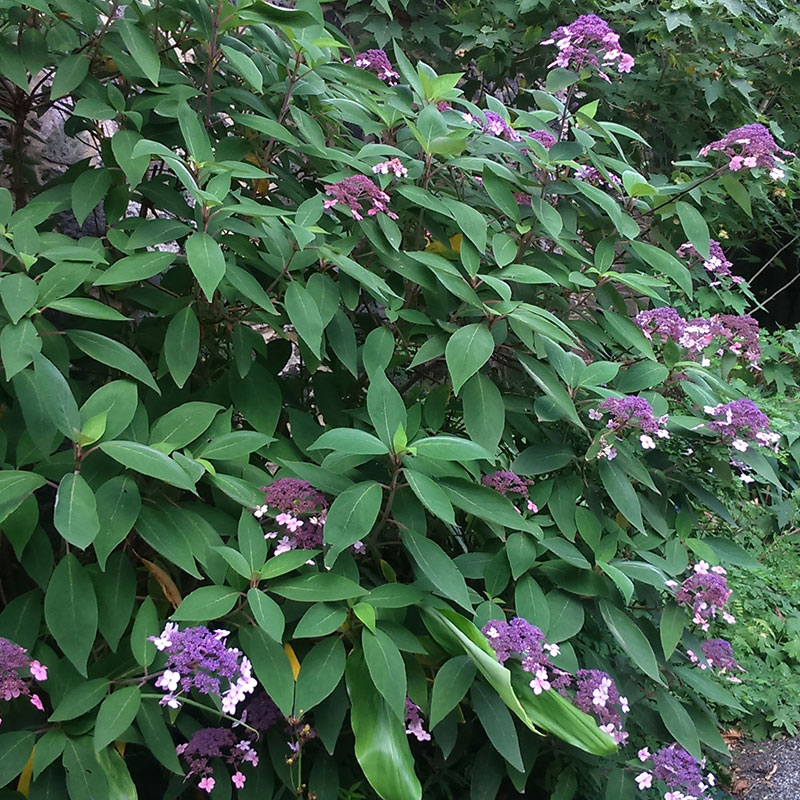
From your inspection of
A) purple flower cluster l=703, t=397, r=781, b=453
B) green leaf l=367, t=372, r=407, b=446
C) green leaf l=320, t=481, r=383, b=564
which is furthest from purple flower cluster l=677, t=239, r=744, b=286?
green leaf l=320, t=481, r=383, b=564

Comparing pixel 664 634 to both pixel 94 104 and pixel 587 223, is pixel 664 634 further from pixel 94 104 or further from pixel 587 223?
pixel 94 104

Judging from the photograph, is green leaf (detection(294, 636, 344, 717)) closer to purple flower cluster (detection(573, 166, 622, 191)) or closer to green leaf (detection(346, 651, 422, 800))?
green leaf (detection(346, 651, 422, 800))

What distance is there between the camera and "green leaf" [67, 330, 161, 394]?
1.24 meters

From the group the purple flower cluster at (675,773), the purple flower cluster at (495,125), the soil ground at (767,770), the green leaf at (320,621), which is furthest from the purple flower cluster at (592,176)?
the soil ground at (767,770)

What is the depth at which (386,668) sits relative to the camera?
47.4 inches

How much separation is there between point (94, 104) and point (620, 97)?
239cm

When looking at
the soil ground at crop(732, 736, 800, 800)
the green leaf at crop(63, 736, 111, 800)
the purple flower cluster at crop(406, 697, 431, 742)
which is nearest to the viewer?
the green leaf at crop(63, 736, 111, 800)

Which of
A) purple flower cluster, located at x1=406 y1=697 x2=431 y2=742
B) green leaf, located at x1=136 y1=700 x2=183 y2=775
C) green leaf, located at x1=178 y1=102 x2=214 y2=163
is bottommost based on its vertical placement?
green leaf, located at x1=136 y1=700 x2=183 y2=775

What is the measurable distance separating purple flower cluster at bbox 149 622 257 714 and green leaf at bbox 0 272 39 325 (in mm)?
470

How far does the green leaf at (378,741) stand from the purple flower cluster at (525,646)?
19 cm

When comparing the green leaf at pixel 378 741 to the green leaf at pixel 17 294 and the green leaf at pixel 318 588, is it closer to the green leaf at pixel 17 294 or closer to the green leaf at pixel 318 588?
the green leaf at pixel 318 588

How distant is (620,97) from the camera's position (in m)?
3.28

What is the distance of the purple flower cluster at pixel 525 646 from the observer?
1.28 m

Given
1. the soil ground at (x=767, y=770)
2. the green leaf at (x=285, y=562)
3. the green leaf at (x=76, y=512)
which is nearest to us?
the green leaf at (x=76, y=512)
